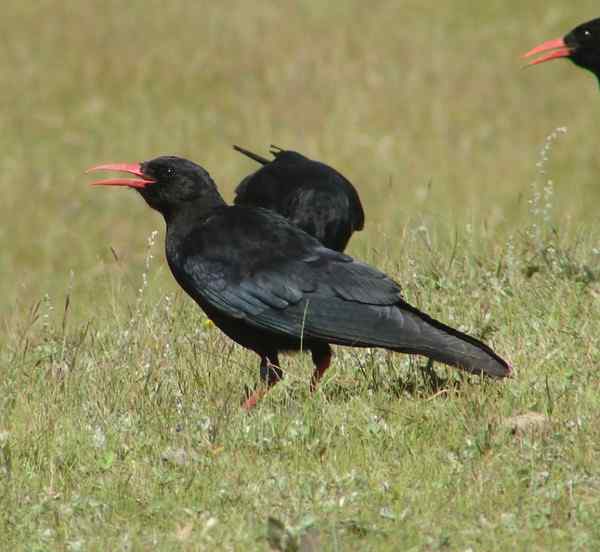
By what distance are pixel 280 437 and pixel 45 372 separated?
177 centimetres

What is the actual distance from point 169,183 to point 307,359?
1.12m

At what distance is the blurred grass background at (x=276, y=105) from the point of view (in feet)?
49.4

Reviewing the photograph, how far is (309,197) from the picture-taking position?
8.78 metres

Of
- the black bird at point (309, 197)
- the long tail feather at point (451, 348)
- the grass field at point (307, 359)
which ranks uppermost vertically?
the black bird at point (309, 197)

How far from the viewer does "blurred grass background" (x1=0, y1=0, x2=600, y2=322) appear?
49.4 feet

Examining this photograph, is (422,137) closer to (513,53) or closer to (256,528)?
(513,53)

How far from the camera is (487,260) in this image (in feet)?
28.4

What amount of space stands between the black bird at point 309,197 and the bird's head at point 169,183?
4.26ft

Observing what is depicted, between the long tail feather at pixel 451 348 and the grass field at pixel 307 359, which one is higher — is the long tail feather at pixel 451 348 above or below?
above

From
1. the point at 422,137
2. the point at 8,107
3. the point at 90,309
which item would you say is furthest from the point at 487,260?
the point at 8,107

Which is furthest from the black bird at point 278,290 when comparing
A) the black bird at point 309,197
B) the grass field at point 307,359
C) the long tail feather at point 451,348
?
the black bird at point 309,197

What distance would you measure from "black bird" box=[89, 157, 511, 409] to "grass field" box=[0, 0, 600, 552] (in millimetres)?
180

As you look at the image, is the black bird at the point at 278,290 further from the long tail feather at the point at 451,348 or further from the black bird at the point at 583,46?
the black bird at the point at 583,46

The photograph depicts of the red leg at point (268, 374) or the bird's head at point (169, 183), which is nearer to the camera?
the red leg at point (268, 374)
